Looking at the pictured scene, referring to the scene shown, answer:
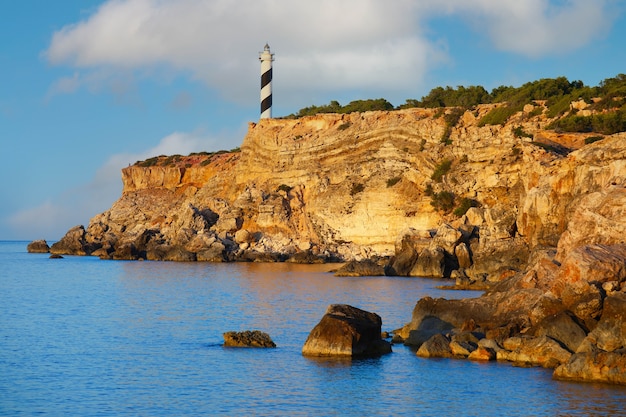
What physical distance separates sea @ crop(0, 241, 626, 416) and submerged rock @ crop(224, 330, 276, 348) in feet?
1.13

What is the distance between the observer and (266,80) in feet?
278

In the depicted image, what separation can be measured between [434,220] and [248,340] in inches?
1521

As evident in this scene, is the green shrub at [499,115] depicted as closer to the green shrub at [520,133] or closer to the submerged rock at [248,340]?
the green shrub at [520,133]

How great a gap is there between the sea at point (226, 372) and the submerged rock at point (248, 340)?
0.34 meters

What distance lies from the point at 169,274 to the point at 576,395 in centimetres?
3999

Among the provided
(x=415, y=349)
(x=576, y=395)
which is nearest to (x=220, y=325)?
(x=415, y=349)

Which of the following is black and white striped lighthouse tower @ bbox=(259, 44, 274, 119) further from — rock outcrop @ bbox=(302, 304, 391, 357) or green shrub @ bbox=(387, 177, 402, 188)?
rock outcrop @ bbox=(302, 304, 391, 357)

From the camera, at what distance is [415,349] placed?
76.9ft

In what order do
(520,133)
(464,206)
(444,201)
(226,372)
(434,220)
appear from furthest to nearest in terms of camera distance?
(434,220), (444,201), (520,133), (464,206), (226,372)

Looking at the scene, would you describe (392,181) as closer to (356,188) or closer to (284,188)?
(356,188)

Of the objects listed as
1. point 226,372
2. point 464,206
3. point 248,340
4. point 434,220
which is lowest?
point 226,372

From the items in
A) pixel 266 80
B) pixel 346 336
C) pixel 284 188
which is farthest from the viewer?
pixel 266 80

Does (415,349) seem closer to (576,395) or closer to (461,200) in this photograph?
(576,395)

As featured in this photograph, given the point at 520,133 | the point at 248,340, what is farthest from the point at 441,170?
the point at 248,340
